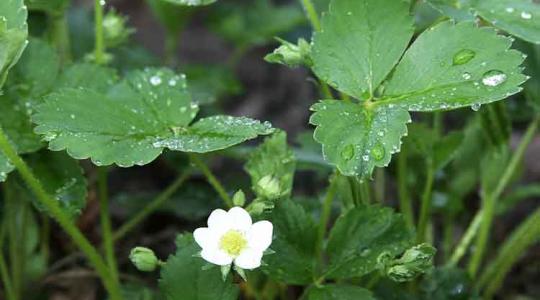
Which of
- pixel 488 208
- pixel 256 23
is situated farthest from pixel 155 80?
pixel 256 23

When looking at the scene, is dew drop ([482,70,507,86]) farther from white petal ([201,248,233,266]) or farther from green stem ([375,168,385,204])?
green stem ([375,168,385,204])

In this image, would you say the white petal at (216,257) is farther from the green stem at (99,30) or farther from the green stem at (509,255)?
the green stem at (509,255)

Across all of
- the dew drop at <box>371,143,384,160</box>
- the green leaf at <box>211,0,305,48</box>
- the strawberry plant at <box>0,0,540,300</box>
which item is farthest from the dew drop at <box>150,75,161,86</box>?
the green leaf at <box>211,0,305,48</box>

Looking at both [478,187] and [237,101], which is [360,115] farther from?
[237,101]

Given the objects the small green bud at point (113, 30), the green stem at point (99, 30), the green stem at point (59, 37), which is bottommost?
the green stem at point (99, 30)

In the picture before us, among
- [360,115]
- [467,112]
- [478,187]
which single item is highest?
[467,112]

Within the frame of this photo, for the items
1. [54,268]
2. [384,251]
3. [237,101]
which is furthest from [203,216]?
[237,101]

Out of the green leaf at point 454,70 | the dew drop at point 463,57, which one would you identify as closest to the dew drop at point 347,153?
the green leaf at point 454,70
